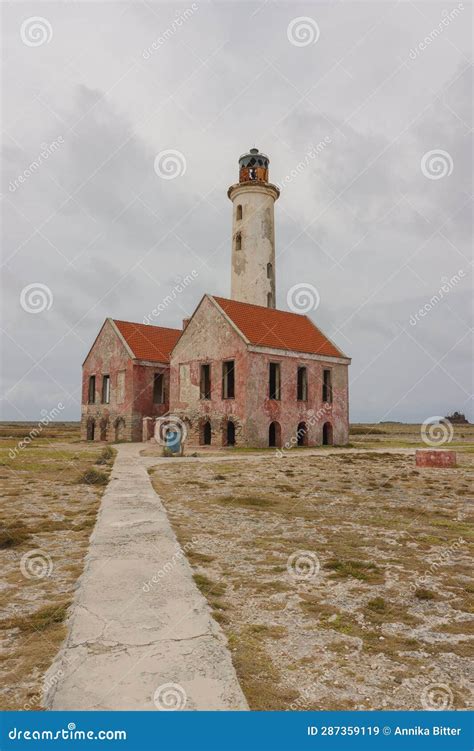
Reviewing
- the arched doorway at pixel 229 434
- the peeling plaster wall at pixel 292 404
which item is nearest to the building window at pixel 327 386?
the peeling plaster wall at pixel 292 404

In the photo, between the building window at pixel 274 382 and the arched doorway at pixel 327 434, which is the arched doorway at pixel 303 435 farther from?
the building window at pixel 274 382

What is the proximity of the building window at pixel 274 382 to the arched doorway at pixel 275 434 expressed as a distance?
1.48 meters

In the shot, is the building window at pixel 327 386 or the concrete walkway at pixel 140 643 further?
the building window at pixel 327 386

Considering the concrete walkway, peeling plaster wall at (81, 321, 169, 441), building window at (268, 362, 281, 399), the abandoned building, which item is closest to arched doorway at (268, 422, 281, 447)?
the abandoned building

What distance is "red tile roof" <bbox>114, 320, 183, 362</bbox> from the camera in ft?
109

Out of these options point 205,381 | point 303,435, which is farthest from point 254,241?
point 303,435

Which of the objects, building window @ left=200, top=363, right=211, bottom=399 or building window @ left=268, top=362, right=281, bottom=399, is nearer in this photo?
building window @ left=268, top=362, right=281, bottom=399

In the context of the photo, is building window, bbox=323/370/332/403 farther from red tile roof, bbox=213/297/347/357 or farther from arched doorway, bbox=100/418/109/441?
arched doorway, bbox=100/418/109/441

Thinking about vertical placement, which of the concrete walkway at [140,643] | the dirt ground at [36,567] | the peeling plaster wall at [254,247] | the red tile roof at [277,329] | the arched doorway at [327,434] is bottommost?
the dirt ground at [36,567]

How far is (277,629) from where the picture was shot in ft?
13.9

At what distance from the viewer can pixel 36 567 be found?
592 centimetres

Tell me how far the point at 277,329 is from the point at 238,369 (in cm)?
493

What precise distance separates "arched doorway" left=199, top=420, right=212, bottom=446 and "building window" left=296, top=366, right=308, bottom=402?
537 cm

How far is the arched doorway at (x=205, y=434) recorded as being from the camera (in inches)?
1085
